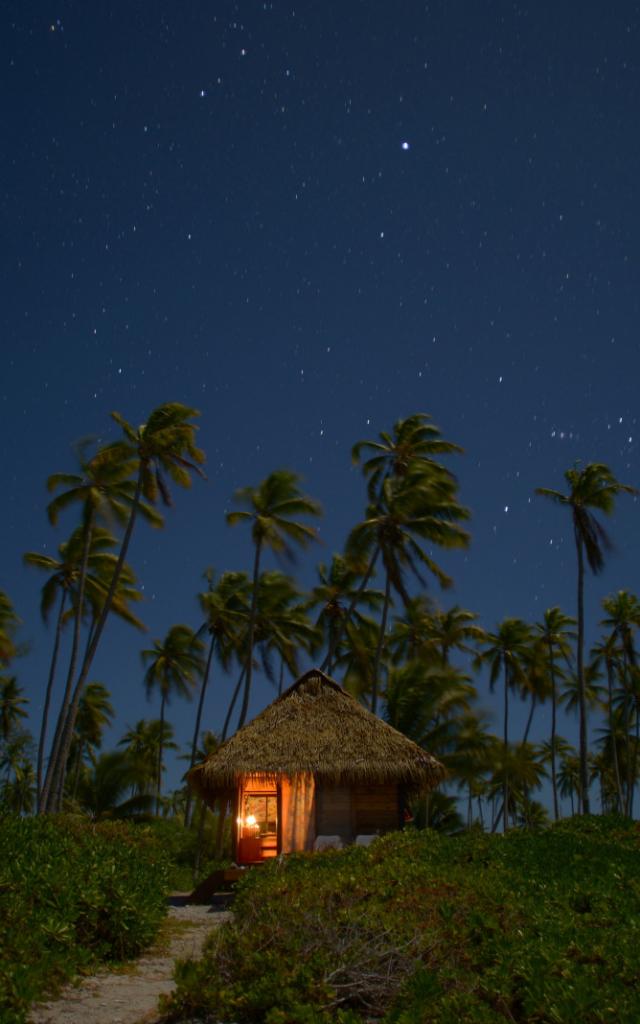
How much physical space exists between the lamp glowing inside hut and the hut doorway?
0.07 feet

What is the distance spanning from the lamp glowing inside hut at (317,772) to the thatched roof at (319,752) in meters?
0.02

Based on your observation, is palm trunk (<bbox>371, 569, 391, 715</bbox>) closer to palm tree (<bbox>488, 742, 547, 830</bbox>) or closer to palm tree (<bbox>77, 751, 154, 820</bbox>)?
palm tree (<bbox>488, 742, 547, 830</bbox>)

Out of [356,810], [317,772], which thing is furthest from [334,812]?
[317,772]

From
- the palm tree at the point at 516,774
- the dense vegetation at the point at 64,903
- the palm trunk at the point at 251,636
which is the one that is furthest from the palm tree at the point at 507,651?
the dense vegetation at the point at 64,903

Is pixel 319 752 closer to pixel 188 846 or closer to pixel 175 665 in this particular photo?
pixel 188 846

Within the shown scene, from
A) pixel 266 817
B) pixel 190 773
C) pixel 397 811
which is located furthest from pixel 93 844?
pixel 266 817

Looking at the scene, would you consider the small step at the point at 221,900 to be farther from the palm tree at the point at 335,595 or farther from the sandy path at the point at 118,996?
the palm tree at the point at 335,595

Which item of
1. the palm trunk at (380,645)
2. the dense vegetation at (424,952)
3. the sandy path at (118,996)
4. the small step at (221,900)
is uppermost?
the palm trunk at (380,645)

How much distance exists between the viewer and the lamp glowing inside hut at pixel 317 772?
54.3 ft

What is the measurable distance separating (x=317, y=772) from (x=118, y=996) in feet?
32.0

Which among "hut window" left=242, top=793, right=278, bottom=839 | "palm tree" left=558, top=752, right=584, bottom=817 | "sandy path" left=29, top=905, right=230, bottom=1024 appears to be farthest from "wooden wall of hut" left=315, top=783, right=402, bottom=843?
"palm tree" left=558, top=752, right=584, bottom=817

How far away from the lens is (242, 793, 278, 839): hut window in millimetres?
18328

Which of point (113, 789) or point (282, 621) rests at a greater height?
point (282, 621)

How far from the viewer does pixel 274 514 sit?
28375mm
